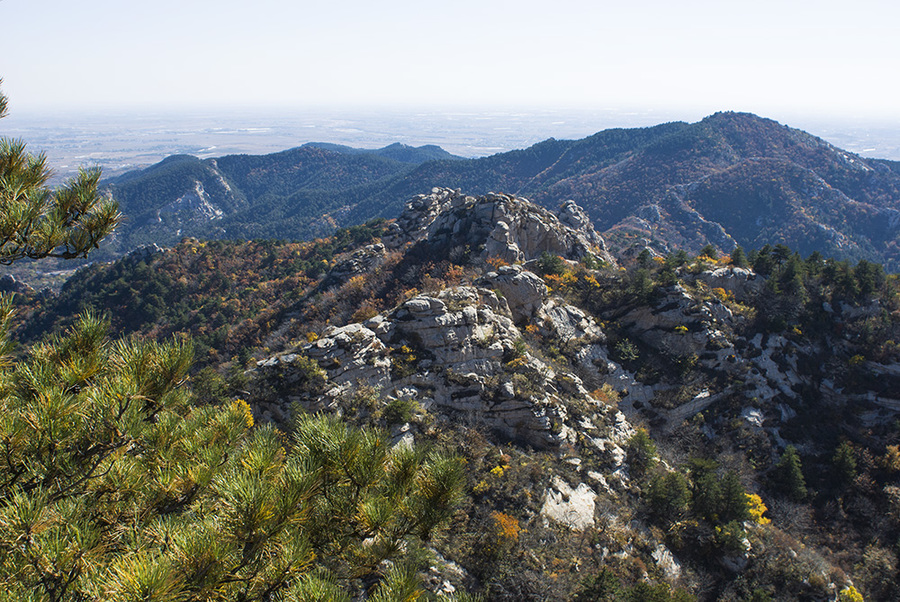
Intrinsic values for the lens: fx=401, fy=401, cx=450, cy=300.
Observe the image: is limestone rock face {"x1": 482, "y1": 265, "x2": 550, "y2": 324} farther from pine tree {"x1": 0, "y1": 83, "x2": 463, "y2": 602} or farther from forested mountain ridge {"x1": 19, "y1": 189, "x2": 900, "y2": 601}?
pine tree {"x1": 0, "y1": 83, "x2": 463, "y2": 602}

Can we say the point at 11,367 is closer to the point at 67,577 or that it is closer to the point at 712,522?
the point at 67,577

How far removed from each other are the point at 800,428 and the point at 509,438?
18.2 metres

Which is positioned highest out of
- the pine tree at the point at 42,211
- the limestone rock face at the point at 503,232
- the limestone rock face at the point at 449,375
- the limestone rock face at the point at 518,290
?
the pine tree at the point at 42,211

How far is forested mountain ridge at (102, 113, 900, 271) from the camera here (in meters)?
87.7

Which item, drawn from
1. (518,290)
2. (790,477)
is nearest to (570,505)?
(518,290)

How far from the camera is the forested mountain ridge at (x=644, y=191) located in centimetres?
8769

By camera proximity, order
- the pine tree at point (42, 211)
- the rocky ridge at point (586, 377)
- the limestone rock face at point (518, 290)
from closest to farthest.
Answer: the pine tree at point (42, 211) < the rocky ridge at point (586, 377) < the limestone rock face at point (518, 290)

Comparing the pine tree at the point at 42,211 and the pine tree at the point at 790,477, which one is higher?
the pine tree at the point at 42,211

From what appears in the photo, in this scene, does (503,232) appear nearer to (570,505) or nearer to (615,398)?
(615,398)

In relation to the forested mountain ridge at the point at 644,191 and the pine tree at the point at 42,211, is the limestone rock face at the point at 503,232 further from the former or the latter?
the forested mountain ridge at the point at 644,191

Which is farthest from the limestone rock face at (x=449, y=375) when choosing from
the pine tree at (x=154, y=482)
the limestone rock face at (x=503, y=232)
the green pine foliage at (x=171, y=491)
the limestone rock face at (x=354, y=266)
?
the limestone rock face at (x=354, y=266)

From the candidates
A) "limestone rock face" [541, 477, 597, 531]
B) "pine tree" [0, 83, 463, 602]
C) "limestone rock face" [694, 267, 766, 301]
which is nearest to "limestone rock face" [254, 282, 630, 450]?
"limestone rock face" [541, 477, 597, 531]

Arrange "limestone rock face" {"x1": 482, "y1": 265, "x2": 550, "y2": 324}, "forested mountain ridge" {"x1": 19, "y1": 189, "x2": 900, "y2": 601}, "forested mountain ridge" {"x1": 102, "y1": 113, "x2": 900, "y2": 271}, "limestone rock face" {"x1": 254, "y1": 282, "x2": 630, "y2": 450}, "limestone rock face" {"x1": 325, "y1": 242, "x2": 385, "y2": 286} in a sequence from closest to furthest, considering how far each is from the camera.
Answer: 1. "forested mountain ridge" {"x1": 19, "y1": 189, "x2": 900, "y2": 601}
2. "limestone rock face" {"x1": 254, "y1": 282, "x2": 630, "y2": 450}
3. "limestone rock face" {"x1": 482, "y1": 265, "x2": 550, "y2": 324}
4. "limestone rock face" {"x1": 325, "y1": 242, "x2": 385, "y2": 286}
5. "forested mountain ridge" {"x1": 102, "y1": 113, "x2": 900, "y2": 271}

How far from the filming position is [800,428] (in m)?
23.1
